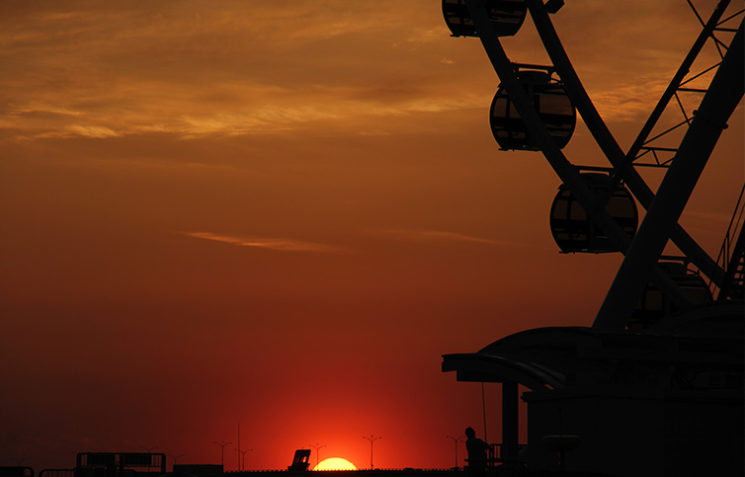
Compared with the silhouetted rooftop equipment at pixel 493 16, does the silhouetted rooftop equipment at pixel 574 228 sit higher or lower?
lower

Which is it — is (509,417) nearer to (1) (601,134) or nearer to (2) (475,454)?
(2) (475,454)

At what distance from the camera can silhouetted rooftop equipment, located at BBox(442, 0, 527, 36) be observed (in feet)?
162

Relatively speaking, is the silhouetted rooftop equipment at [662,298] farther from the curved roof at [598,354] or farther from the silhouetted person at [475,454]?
the silhouetted person at [475,454]

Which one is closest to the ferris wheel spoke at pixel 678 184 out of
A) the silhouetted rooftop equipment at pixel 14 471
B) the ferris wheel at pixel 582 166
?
the ferris wheel at pixel 582 166

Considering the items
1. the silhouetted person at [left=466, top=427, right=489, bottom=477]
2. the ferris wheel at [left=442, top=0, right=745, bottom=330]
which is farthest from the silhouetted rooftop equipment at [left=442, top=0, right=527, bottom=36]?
the silhouetted person at [left=466, top=427, right=489, bottom=477]

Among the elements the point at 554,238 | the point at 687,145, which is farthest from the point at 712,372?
the point at 554,238

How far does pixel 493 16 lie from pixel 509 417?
43.7 feet

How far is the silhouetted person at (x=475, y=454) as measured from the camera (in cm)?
3528

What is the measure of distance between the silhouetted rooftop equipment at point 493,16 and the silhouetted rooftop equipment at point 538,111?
162 cm

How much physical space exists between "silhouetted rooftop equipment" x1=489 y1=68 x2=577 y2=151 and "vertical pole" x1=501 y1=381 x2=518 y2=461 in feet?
29.3

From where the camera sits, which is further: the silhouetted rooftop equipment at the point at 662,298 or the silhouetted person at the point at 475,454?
the silhouetted rooftop equipment at the point at 662,298

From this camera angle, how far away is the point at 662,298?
53.8m

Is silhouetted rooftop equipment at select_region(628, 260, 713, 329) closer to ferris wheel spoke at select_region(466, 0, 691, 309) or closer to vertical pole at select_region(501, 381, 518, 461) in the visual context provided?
ferris wheel spoke at select_region(466, 0, 691, 309)

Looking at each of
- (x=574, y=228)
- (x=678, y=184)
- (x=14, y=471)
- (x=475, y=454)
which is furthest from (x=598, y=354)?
(x=14, y=471)
